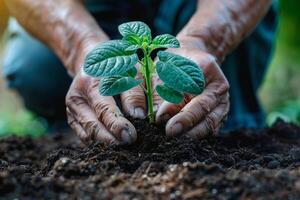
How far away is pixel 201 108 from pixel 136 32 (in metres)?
0.31

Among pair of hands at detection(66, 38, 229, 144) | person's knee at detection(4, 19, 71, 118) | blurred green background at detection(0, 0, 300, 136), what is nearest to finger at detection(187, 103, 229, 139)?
pair of hands at detection(66, 38, 229, 144)

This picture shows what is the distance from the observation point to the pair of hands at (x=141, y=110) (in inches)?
62.3

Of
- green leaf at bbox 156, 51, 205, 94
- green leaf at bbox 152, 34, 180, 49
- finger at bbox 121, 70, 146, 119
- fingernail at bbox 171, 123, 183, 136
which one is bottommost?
fingernail at bbox 171, 123, 183, 136

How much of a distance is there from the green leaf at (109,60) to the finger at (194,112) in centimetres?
23

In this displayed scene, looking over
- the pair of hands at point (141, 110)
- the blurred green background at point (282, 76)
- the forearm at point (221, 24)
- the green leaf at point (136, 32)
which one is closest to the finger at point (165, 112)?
the pair of hands at point (141, 110)

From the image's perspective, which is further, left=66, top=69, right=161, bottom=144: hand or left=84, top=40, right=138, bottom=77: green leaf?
left=66, top=69, right=161, bottom=144: hand

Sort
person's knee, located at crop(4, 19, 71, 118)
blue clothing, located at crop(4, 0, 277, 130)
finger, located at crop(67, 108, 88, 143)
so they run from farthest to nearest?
person's knee, located at crop(4, 19, 71, 118)
blue clothing, located at crop(4, 0, 277, 130)
finger, located at crop(67, 108, 88, 143)

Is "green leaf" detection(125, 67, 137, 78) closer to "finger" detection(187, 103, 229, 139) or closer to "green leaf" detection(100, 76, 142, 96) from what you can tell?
"green leaf" detection(100, 76, 142, 96)

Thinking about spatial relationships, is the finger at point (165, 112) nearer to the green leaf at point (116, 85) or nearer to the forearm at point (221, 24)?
the green leaf at point (116, 85)

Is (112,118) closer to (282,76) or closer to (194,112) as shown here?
(194,112)

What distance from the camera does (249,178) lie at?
1.19 metres

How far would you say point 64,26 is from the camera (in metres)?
2.20

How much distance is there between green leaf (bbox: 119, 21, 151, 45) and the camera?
1510 mm

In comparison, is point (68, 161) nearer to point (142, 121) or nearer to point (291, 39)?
point (142, 121)
